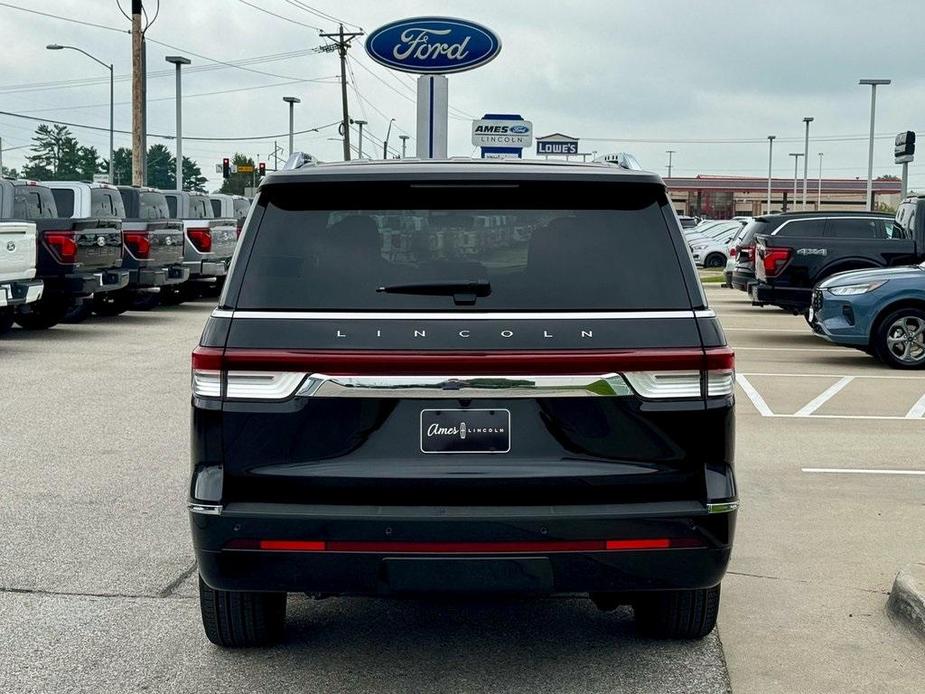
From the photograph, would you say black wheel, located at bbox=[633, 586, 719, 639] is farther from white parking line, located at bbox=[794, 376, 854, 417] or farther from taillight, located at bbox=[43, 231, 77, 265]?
taillight, located at bbox=[43, 231, 77, 265]

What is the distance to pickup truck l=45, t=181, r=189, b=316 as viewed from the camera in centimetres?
2045

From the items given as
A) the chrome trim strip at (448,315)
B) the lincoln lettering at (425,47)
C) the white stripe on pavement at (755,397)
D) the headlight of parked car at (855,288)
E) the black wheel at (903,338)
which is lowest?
the white stripe on pavement at (755,397)

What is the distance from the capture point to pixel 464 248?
436cm

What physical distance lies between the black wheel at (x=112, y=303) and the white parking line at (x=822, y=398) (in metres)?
13.1

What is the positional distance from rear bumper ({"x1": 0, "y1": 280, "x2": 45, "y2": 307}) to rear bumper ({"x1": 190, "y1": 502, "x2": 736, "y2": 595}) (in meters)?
12.3

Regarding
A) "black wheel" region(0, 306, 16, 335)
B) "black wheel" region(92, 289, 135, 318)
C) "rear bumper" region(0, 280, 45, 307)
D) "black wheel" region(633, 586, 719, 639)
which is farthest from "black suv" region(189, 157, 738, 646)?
"black wheel" region(92, 289, 135, 318)

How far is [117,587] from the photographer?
582cm

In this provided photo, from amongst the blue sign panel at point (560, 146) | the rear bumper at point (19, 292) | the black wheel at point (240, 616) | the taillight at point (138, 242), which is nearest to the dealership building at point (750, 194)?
the blue sign panel at point (560, 146)

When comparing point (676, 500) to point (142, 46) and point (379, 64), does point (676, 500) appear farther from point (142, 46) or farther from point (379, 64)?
point (142, 46)

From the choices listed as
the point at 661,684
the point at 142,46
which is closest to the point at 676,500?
the point at 661,684

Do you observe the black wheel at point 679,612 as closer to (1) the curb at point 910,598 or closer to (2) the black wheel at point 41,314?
(1) the curb at point 910,598

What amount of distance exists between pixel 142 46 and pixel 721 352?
34083 mm

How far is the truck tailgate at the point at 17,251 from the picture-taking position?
15.4 meters

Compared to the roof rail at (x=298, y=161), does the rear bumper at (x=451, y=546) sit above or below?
below
